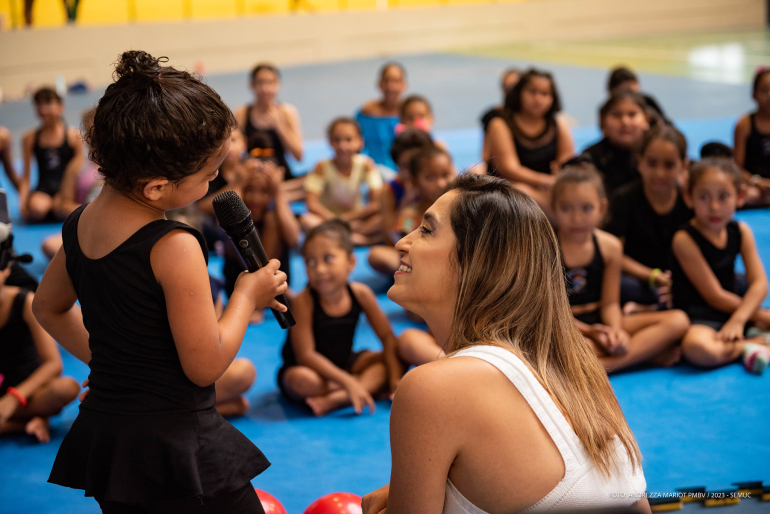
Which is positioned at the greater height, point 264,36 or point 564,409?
point 264,36

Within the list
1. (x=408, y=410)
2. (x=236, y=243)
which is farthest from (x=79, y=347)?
(x=408, y=410)

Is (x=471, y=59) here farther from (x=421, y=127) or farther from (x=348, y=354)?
(x=348, y=354)

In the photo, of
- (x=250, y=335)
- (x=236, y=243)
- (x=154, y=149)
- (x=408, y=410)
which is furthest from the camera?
(x=250, y=335)

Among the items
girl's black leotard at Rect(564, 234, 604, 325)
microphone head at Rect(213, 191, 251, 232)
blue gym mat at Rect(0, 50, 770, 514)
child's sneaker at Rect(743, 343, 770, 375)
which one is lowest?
blue gym mat at Rect(0, 50, 770, 514)

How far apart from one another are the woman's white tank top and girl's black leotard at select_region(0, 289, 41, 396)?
2.08 metres

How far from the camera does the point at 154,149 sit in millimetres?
1300

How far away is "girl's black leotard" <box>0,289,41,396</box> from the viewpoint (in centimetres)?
270

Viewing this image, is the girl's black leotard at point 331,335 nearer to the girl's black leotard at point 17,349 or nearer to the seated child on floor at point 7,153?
the girl's black leotard at point 17,349

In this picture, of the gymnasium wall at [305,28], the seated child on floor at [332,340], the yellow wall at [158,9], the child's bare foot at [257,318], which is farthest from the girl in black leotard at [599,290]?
the yellow wall at [158,9]

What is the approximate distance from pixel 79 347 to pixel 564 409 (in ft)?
3.43

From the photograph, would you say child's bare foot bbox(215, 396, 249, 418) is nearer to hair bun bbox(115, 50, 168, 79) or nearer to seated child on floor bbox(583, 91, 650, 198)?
hair bun bbox(115, 50, 168, 79)

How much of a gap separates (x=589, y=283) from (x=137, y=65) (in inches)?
93.8

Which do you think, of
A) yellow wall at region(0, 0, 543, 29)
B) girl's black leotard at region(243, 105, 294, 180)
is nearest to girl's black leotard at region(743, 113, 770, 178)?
girl's black leotard at region(243, 105, 294, 180)

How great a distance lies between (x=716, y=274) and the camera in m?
3.26
